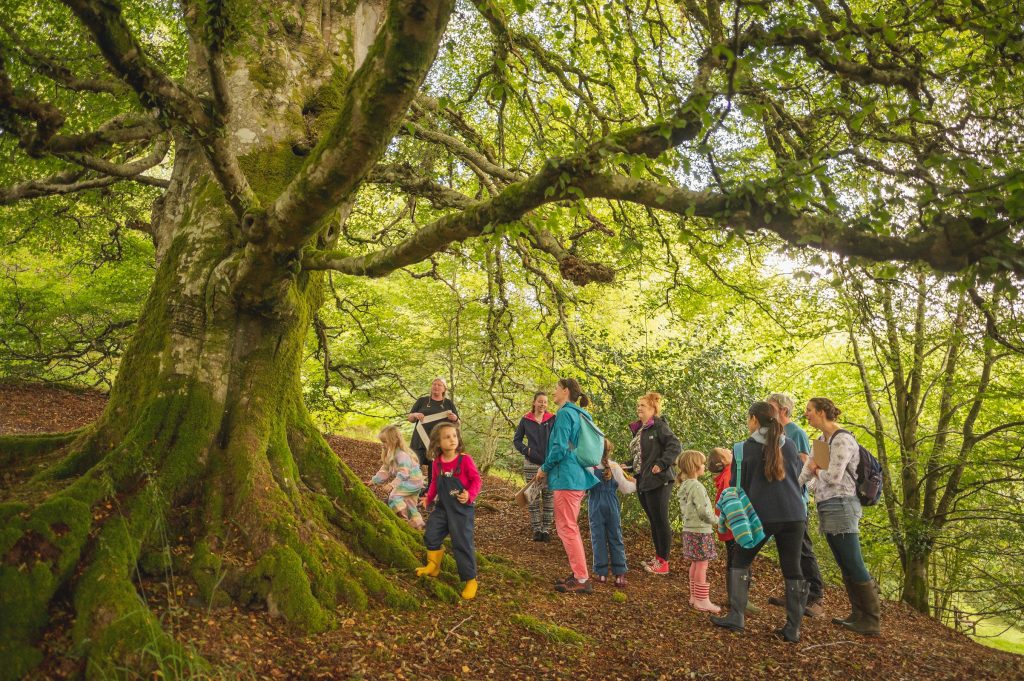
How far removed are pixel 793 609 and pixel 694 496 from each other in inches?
53.0

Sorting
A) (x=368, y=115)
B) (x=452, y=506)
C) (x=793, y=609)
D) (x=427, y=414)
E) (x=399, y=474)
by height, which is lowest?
(x=793, y=609)

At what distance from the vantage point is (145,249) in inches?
436

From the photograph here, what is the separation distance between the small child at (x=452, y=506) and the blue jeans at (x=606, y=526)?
174cm

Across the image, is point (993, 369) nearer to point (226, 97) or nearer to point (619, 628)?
point (619, 628)

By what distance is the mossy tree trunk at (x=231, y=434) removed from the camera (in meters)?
3.26

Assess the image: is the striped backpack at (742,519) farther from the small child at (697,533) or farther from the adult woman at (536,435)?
the adult woman at (536,435)

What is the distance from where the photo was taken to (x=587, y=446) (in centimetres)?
605

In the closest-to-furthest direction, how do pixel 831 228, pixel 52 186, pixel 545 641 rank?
pixel 831 228 → pixel 545 641 → pixel 52 186

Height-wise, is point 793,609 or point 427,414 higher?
point 427,414

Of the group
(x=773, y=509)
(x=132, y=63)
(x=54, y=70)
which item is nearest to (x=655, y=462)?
(x=773, y=509)

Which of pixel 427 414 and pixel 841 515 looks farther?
pixel 427 414

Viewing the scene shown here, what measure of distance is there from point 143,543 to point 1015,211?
4.94 meters

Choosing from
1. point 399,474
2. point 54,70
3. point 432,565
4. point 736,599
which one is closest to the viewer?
point 54,70

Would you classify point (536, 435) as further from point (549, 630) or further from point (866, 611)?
point (866, 611)
